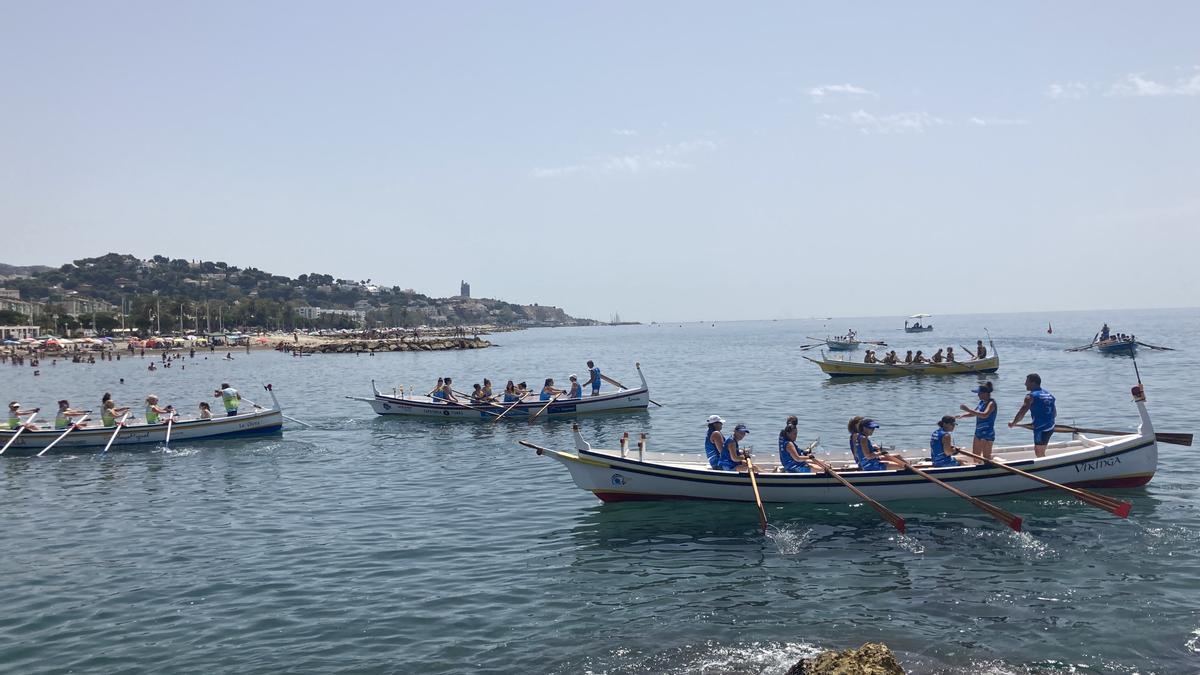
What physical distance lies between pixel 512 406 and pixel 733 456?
17.8 meters

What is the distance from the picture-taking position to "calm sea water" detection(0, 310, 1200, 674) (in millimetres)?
10047

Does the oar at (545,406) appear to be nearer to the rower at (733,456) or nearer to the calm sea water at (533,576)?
the calm sea water at (533,576)

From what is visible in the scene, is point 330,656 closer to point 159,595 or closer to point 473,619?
point 473,619

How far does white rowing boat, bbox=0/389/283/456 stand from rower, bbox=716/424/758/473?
17.7 meters

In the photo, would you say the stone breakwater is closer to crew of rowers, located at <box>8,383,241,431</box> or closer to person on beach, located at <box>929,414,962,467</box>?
crew of rowers, located at <box>8,383,241,431</box>

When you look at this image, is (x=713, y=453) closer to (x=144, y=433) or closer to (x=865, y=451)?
(x=865, y=451)

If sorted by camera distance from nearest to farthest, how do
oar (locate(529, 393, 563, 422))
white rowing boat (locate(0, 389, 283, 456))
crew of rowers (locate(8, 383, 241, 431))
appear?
white rowing boat (locate(0, 389, 283, 456))
crew of rowers (locate(8, 383, 241, 431))
oar (locate(529, 393, 563, 422))

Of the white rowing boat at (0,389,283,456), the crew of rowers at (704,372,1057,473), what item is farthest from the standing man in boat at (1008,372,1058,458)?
the white rowing boat at (0,389,283,456)

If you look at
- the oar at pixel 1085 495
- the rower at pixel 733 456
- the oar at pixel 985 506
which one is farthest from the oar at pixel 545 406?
the oar at pixel 1085 495

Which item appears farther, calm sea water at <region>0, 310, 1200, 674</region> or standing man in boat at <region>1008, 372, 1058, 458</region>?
standing man in boat at <region>1008, 372, 1058, 458</region>

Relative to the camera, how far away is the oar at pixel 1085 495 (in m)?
14.4

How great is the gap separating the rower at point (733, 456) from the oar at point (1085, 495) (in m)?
4.67

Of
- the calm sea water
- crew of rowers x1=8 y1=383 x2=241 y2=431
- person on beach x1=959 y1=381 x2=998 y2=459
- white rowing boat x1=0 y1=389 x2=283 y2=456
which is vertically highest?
person on beach x1=959 y1=381 x2=998 y2=459

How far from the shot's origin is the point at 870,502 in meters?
15.1
